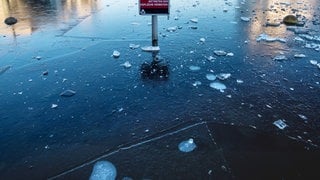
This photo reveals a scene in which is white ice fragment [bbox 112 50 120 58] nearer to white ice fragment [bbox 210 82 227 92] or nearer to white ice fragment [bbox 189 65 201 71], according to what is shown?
white ice fragment [bbox 189 65 201 71]

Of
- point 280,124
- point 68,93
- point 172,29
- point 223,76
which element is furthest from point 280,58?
point 68,93

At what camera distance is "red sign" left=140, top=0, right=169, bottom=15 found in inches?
273

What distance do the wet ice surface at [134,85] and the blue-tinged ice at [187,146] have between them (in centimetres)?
43

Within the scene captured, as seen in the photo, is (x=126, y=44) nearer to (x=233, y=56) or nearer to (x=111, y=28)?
(x=111, y=28)

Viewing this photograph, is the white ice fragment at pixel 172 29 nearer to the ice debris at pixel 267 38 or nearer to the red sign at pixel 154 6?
the red sign at pixel 154 6

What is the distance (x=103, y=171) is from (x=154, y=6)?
4539mm

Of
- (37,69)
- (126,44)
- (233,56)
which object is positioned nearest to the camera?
(37,69)

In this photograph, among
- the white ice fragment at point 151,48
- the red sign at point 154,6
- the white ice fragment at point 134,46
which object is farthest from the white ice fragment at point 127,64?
the red sign at point 154,6

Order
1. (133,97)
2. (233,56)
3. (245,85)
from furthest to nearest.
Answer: (233,56) < (245,85) < (133,97)

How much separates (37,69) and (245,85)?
4274mm

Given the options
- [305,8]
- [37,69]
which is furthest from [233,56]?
[305,8]

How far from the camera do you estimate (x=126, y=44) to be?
7.84 meters

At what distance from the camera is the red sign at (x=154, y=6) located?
6.93 meters

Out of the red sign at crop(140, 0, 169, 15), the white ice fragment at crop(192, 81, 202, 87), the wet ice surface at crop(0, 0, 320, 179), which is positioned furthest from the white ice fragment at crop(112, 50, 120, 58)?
the white ice fragment at crop(192, 81, 202, 87)
